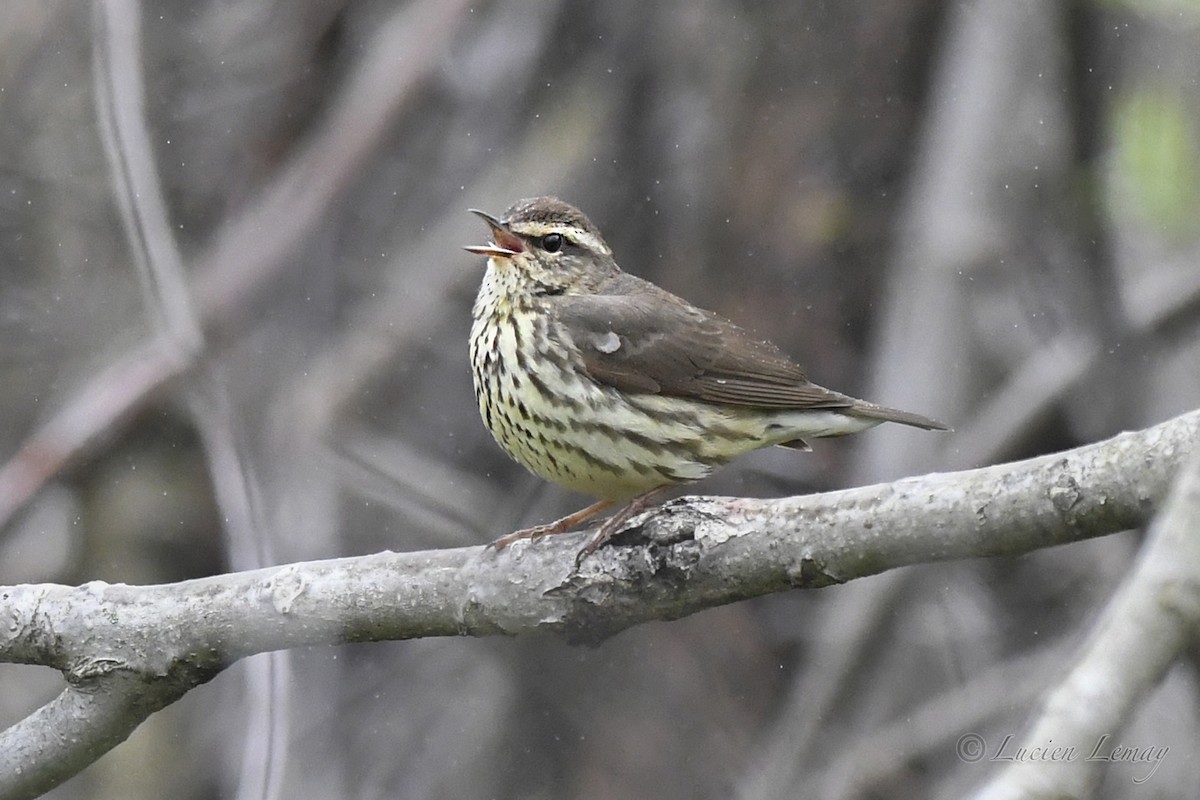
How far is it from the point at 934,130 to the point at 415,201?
8.76 ft

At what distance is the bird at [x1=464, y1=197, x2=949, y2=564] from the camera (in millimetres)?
5180

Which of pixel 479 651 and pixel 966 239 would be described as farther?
pixel 479 651

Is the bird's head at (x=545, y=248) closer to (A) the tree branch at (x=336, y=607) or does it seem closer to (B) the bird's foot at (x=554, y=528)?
(B) the bird's foot at (x=554, y=528)

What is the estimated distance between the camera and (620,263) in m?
8.02

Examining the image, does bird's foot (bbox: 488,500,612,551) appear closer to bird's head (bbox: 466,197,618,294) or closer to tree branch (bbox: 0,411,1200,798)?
tree branch (bbox: 0,411,1200,798)

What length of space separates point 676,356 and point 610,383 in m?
0.32

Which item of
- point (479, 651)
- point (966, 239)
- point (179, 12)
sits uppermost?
point (179, 12)

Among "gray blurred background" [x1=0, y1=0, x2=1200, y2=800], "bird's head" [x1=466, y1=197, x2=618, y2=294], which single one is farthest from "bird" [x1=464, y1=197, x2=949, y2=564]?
"gray blurred background" [x1=0, y1=0, x2=1200, y2=800]

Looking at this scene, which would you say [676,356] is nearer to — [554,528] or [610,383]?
[610,383]

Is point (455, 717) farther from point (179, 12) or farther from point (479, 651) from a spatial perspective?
point (179, 12)

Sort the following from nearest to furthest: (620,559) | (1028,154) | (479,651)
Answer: (620,559) → (479,651) → (1028,154)

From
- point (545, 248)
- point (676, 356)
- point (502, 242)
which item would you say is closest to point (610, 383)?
point (676, 356)

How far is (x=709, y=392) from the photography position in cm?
545

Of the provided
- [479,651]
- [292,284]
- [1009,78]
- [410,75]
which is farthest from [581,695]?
[1009,78]
